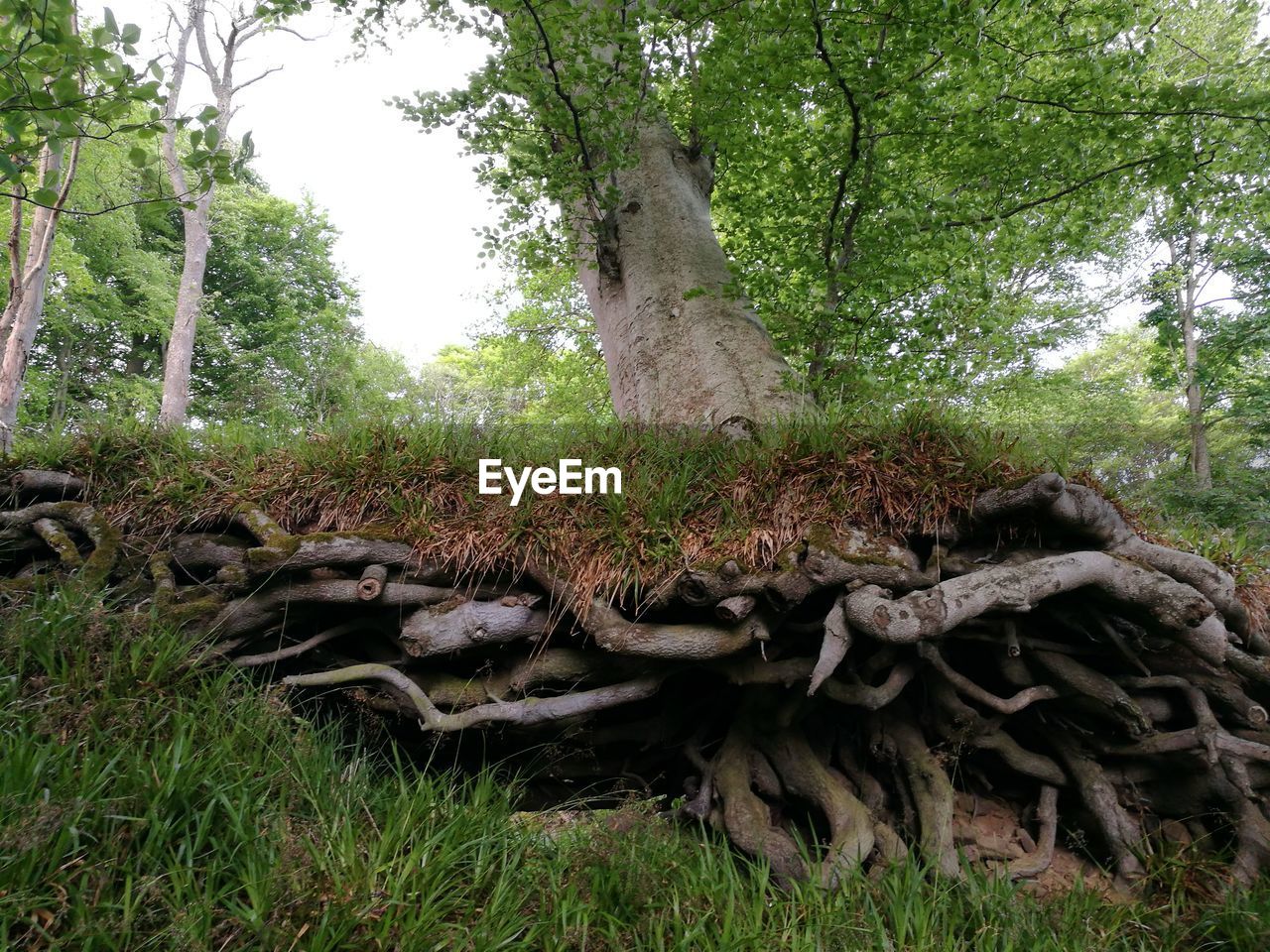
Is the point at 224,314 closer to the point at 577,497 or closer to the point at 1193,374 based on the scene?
the point at 577,497

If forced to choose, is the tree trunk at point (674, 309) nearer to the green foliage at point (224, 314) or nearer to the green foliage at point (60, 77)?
the green foliage at point (60, 77)

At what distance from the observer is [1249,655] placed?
102 inches

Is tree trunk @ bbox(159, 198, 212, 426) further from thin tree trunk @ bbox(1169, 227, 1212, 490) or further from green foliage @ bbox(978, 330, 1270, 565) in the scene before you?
thin tree trunk @ bbox(1169, 227, 1212, 490)

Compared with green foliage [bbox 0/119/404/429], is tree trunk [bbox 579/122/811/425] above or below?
below

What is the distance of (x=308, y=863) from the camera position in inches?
64.8

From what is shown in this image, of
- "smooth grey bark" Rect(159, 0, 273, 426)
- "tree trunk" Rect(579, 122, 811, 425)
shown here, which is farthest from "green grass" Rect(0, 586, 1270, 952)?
"smooth grey bark" Rect(159, 0, 273, 426)

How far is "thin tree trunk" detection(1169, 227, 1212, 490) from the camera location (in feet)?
39.3

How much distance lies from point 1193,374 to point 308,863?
52.3 feet

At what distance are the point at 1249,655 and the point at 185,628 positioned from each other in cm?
440

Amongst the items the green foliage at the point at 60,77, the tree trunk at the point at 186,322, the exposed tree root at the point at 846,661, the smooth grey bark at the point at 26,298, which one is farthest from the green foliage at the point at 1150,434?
the tree trunk at the point at 186,322

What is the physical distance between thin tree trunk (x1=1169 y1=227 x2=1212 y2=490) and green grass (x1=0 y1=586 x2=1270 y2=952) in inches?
539

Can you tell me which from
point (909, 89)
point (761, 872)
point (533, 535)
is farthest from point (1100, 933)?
point (909, 89)

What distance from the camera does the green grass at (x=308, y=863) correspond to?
4.83ft

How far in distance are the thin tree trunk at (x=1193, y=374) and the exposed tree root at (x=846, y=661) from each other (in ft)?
42.0
